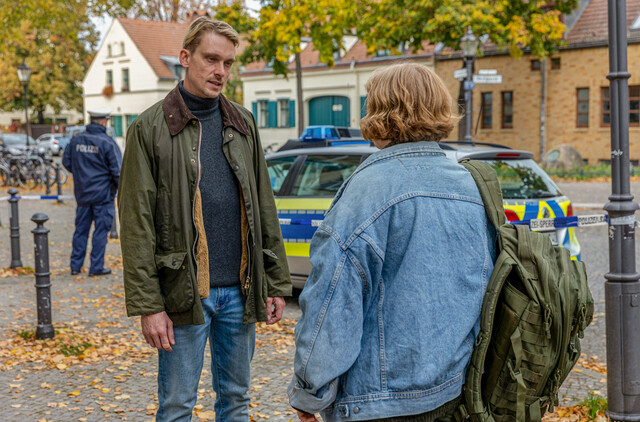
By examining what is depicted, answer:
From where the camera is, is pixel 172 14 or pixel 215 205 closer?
pixel 215 205

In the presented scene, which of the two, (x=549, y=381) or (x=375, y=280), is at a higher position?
(x=375, y=280)

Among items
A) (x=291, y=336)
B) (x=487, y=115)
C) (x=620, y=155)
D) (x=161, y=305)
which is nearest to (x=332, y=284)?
(x=161, y=305)

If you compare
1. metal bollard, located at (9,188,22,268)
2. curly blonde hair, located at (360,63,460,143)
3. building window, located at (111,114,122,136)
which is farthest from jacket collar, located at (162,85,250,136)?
building window, located at (111,114,122,136)

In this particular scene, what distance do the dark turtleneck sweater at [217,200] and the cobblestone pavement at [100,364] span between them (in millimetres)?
1770

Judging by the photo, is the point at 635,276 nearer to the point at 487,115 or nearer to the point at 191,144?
the point at 191,144

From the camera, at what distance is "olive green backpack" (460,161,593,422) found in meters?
2.13

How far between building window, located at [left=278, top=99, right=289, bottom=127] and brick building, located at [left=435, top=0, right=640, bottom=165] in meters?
9.94

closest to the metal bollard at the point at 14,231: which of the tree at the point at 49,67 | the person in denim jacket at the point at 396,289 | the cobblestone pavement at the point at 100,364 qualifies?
the cobblestone pavement at the point at 100,364

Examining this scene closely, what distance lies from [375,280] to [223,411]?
52.9 inches

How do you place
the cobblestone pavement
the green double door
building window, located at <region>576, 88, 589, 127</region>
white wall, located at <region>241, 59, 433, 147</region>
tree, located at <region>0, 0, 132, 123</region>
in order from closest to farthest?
the cobblestone pavement, building window, located at <region>576, 88, 589, 127</region>, white wall, located at <region>241, 59, 433, 147</region>, the green double door, tree, located at <region>0, 0, 132, 123</region>

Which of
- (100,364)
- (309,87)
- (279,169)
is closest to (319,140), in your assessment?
(279,169)

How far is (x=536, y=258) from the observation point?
7.12 feet

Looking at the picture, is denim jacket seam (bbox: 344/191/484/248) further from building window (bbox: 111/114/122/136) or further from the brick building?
building window (bbox: 111/114/122/136)

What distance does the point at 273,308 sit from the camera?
3.15m
